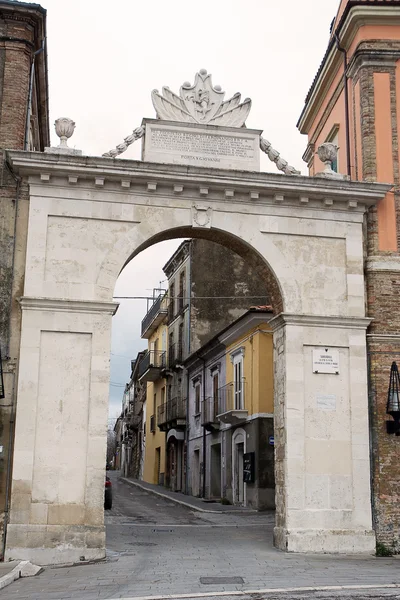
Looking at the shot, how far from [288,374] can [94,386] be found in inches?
131

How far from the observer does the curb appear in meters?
9.84

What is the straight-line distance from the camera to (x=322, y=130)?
17859mm

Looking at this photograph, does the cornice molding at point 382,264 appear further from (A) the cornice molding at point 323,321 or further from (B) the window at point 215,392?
(B) the window at point 215,392

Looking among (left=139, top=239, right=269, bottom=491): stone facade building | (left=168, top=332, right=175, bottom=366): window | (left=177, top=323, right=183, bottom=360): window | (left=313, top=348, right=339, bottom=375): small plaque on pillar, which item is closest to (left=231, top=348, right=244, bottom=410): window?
(left=139, top=239, right=269, bottom=491): stone facade building

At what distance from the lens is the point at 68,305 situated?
1258 centimetres

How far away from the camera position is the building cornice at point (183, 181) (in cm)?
1273

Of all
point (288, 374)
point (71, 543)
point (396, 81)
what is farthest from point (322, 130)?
point (71, 543)

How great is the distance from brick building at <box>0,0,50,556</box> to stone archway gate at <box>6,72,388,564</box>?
0.70 feet

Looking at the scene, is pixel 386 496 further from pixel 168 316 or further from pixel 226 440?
pixel 168 316

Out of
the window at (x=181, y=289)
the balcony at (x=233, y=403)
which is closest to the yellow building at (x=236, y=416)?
the balcony at (x=233, y=403)

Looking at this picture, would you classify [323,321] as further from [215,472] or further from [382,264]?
[215,472]

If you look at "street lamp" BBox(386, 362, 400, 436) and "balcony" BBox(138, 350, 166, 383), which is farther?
"balcony" BBox(138, 350, 166, 383)

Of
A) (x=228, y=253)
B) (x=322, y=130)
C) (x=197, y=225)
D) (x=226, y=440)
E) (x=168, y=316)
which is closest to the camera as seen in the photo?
(x=197, y=225)

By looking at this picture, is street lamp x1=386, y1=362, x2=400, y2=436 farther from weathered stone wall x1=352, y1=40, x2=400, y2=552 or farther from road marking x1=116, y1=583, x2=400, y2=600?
road marking x1=116, y1=583, x2=400, y2=600
